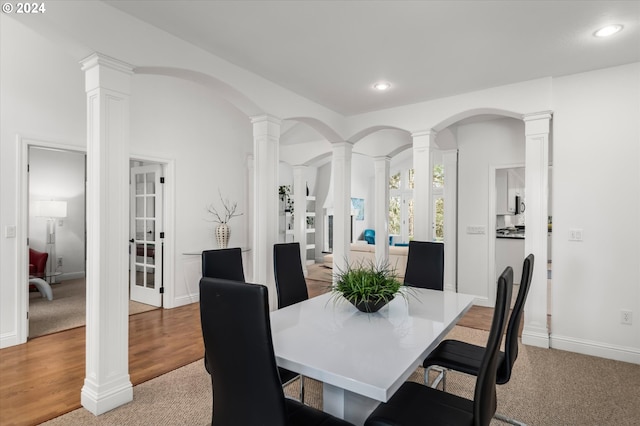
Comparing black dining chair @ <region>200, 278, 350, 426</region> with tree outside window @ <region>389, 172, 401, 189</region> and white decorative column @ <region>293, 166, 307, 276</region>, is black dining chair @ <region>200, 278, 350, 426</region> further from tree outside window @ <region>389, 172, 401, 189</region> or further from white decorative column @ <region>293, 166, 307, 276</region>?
tree outside window @ <region>389, 172, 401, 189</region>

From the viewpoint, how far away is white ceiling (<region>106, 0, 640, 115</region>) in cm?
237

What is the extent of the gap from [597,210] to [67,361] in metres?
4.94

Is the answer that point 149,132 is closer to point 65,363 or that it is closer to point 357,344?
point 65,363

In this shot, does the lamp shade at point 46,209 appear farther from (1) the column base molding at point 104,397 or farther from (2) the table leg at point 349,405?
(2) the table leg at point 349,405

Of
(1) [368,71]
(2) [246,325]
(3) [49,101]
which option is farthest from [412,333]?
(3) [49,101]

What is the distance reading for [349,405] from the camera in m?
1.72

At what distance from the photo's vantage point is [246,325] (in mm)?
1233

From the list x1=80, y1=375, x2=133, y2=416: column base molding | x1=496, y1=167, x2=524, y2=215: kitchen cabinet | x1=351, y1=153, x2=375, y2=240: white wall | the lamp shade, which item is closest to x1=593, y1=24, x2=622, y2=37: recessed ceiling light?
x1=80, y1=375, x2=133, y2=416: column base molding

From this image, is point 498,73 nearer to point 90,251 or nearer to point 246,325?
point 246,325

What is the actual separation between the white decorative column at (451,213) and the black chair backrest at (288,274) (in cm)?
319

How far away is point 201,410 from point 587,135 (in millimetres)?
4002

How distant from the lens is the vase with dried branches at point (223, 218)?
5.27 m

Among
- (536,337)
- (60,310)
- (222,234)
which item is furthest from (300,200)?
(536,337)

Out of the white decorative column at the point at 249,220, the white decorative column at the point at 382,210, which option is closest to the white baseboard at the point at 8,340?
the white decorative column at the point at 249,220
